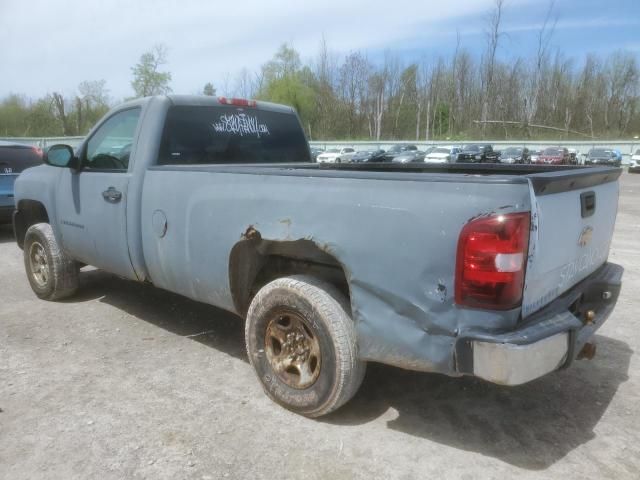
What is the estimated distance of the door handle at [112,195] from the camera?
4207 millimetres

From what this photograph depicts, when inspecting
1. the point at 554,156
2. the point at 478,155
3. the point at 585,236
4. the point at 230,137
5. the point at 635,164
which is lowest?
the point at 635,164

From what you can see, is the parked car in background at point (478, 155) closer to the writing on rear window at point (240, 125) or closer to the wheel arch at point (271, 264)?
the writing on rear window at point (240, 125)

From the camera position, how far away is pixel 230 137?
4621mm

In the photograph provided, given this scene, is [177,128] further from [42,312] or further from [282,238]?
[42,312]

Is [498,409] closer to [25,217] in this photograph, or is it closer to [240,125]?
[240,125]

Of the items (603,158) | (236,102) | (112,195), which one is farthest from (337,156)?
(112,195)

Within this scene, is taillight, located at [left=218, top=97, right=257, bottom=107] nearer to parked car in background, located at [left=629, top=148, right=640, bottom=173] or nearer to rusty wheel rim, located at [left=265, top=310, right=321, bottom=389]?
rusty wheel rim, located at [left=265, top=310, right=321, bottom=389]

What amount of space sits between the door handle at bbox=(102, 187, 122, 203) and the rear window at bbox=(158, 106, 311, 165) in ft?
1.43

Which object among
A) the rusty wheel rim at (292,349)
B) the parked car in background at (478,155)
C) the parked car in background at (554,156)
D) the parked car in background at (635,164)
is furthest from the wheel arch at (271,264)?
the parked car in background at (635,164)

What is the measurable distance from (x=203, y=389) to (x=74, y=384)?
2.90 ft

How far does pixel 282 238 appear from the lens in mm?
3070

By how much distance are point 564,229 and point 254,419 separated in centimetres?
202

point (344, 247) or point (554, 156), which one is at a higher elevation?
point (344, 247)

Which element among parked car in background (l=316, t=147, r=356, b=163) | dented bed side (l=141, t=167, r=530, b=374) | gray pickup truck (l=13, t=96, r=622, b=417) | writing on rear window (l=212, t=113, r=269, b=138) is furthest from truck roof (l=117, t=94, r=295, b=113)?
parked car in background (l=316, t=147, r=356, b=163)
